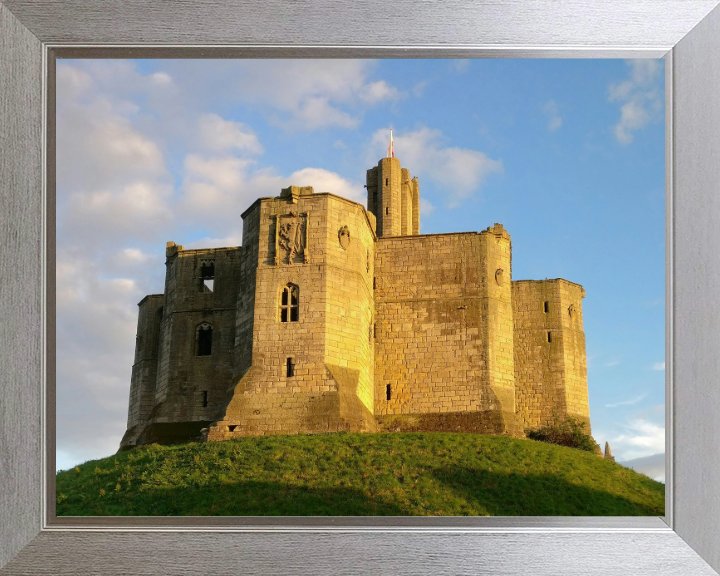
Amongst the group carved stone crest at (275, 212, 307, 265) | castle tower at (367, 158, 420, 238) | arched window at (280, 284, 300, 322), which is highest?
castle tower at (367, 158, 420, 238)

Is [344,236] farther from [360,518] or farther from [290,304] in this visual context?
[360,518]

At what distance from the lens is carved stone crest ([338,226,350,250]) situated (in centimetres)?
3136

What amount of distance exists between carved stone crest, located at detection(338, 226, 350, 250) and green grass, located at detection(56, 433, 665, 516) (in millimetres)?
7094

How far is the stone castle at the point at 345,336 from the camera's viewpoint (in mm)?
29438

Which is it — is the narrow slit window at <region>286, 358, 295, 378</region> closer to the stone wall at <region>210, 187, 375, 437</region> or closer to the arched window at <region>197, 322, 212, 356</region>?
the stone wall at <region>210, 187, 375, 437</region>

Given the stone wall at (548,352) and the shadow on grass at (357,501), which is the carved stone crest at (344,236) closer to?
the shadow on grass at (357,501)

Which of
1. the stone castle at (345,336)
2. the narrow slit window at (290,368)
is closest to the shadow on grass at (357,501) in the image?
the stone castle at (345,336)

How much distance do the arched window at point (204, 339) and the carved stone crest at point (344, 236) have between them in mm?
7033

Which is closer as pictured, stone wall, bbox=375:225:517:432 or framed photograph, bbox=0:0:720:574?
framed photograph, bbox=0:0:720:574

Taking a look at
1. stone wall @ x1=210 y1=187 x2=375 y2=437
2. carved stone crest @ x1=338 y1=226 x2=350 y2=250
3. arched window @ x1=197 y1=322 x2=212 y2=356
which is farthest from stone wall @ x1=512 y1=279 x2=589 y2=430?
arched window @ x1=197 y1=322 x2=212 y2=356

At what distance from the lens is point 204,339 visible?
114 feet

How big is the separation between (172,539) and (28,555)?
154 centimetres

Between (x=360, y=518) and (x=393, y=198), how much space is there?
33.5 metres

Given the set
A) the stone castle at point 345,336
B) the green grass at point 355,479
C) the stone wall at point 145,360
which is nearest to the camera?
the green grass at point 355,479
